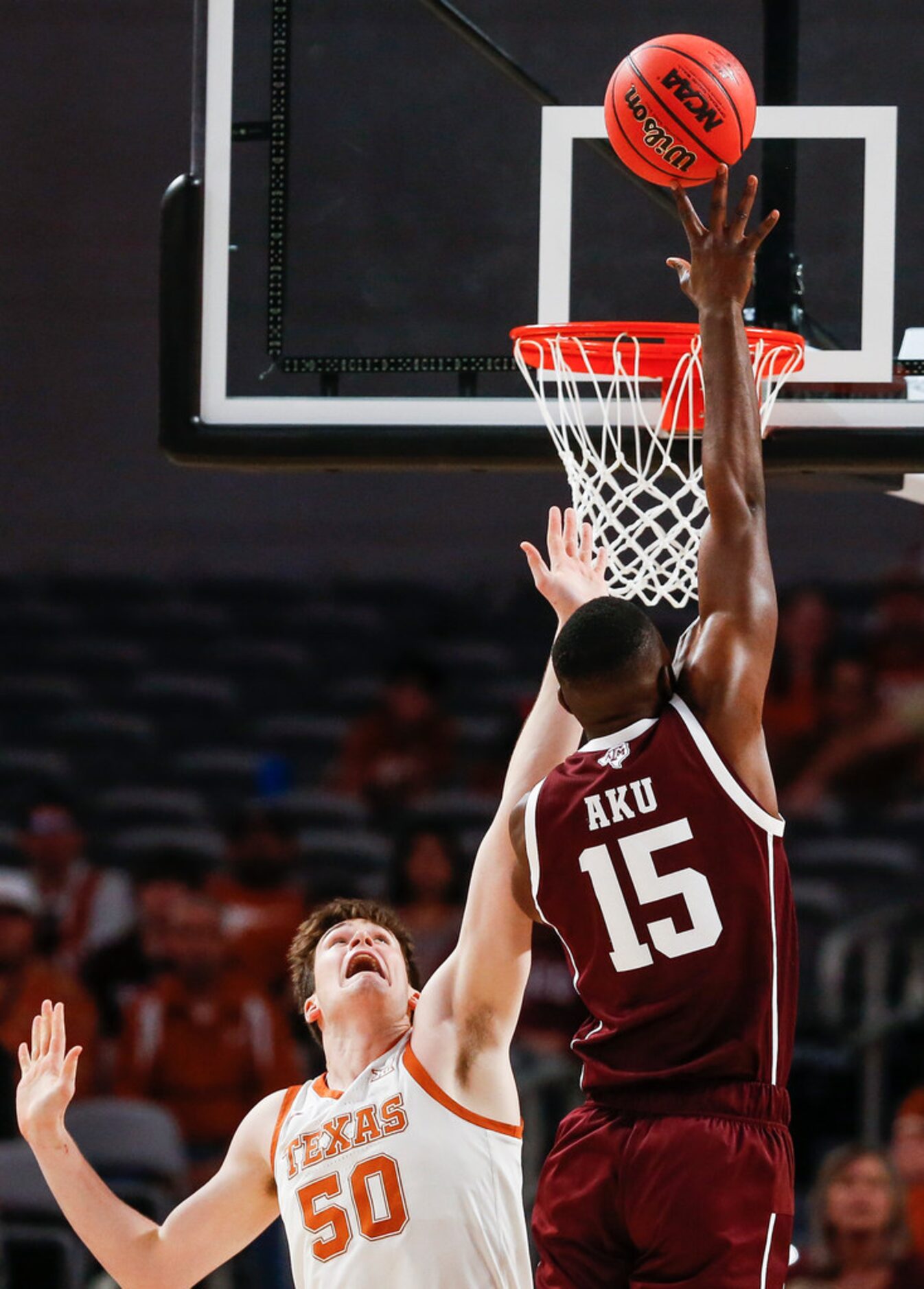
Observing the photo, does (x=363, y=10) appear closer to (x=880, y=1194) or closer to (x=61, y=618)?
(x=880, y=1194)

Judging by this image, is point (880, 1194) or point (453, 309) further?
point (880, 1194)

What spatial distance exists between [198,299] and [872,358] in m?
1.40

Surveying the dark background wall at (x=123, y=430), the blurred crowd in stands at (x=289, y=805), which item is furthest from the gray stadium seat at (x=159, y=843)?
the dark background wall at (x=123, y=430)

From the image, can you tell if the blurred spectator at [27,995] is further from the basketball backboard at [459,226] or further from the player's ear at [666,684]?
the player's ear at [666,684]

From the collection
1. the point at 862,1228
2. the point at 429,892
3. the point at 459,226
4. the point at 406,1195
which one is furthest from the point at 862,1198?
the point at 459,226

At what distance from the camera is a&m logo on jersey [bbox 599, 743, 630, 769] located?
2.82 m

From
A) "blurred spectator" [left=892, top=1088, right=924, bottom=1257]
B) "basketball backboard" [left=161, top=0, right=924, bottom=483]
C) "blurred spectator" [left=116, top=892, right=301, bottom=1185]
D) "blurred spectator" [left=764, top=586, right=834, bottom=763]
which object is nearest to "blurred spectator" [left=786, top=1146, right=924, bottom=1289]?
"blurred spectator" [left=892, top=1088, right=924, bottom=1257]

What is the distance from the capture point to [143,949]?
7.58 metres

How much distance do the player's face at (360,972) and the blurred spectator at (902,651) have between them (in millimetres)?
5179

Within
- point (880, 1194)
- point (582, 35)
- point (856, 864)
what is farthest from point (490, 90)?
point (856, 864)

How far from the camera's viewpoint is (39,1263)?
570 cm

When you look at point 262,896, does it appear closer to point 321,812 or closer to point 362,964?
point 321,812

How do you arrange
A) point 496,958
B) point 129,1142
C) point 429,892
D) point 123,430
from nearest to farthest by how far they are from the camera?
point 496,958 → point 129,1142 → point 429,892 → point 123,430

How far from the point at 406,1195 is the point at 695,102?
79.1 inches
